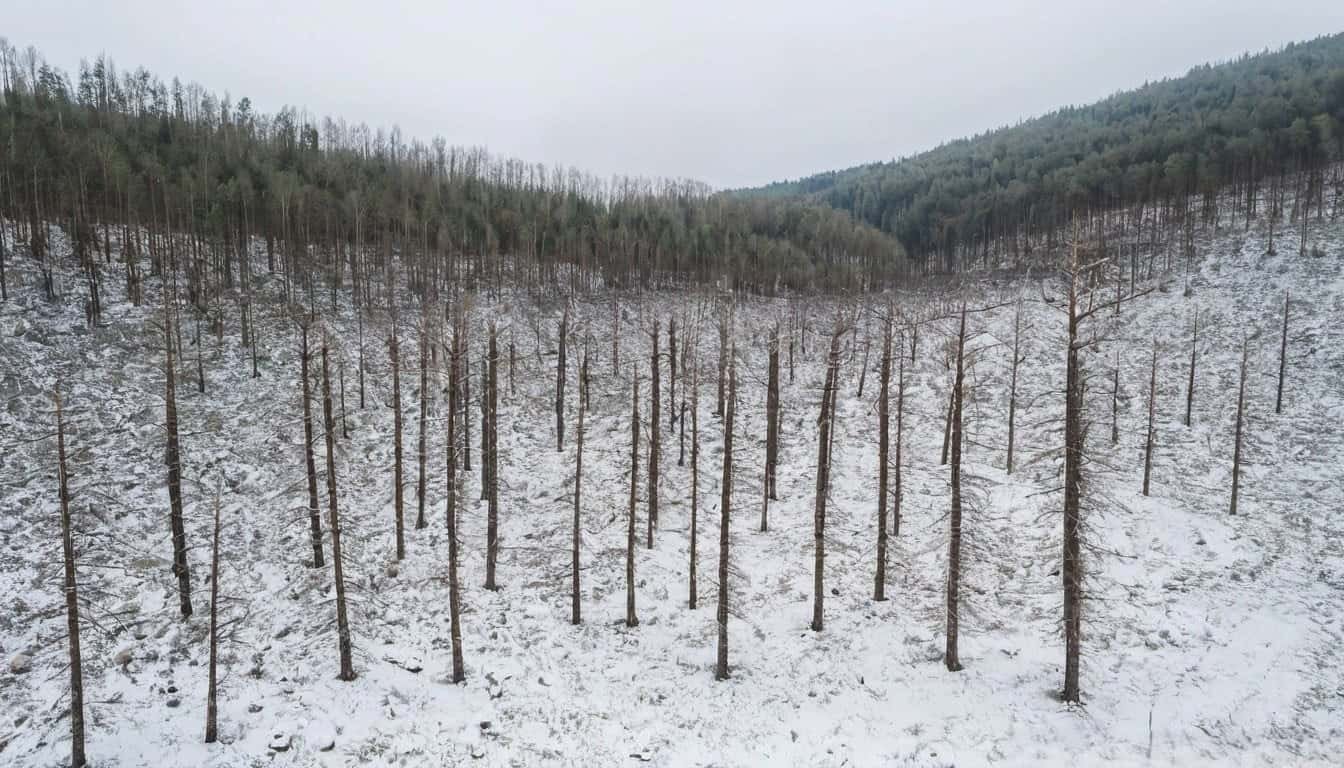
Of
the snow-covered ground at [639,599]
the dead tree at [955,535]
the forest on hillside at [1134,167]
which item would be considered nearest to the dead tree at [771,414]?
the snow-covered ground at [639,599]

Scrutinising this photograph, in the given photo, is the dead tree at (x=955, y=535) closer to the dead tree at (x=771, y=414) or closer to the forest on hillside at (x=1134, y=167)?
the dead tree at (x=771, y=414)

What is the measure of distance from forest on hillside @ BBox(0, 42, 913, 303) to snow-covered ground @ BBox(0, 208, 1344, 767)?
11179mm

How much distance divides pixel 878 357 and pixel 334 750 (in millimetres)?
54257

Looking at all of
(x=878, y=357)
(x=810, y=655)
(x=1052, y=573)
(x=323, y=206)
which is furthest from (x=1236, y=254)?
(x=323, y=206)

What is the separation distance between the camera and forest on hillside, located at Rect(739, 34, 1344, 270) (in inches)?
3246

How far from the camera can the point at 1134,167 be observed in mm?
99062

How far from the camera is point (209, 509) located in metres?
24.3

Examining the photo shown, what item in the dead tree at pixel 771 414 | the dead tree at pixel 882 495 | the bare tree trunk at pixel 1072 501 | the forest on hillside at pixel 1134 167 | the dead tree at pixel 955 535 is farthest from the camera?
the forest on hillside at pixel 1134 167

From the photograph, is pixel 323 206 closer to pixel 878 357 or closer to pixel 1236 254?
pixel 878 357

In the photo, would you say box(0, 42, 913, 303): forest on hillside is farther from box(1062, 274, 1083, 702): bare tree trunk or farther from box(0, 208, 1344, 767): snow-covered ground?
box(1062, 274, 1083, 702): bare tree trunk

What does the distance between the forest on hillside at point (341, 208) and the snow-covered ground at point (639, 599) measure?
11.2 m

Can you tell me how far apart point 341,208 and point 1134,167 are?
125m

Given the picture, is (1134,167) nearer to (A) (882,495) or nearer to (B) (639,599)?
(A) (882,495)

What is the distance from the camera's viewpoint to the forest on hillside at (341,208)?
46.2 metres
